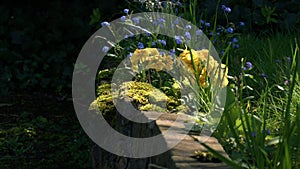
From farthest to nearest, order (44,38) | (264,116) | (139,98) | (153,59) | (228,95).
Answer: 1. (44,38)
2. (153,59)
3. (139,98)
4. (228,95)
5. (264,116)

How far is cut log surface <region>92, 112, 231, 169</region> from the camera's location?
8.04 feet

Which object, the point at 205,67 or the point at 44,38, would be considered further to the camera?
the point at 44,38

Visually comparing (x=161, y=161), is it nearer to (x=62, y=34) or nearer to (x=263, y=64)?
(x=263, y=64)

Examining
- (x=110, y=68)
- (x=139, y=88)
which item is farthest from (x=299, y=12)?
(x=139, y=88)

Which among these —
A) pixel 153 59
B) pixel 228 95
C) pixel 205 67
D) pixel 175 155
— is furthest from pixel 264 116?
pixel 153 59

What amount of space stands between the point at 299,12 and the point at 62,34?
2650mm

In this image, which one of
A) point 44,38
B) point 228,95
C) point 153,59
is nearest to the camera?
point 228,95

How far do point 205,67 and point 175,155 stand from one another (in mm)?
975

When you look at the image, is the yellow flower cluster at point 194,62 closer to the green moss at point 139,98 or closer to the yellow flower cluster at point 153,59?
the yellow flower cluster at point 153,59

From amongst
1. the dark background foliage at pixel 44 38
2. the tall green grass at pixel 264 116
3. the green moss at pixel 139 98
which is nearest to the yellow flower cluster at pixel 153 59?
the green moss at pixel 139 98

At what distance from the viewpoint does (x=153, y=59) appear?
3.62 meters

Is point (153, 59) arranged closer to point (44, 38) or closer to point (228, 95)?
point (228, 95)

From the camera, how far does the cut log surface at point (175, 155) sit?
8.04 ft

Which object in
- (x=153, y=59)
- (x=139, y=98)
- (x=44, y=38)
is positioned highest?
(x=153, y=59)
